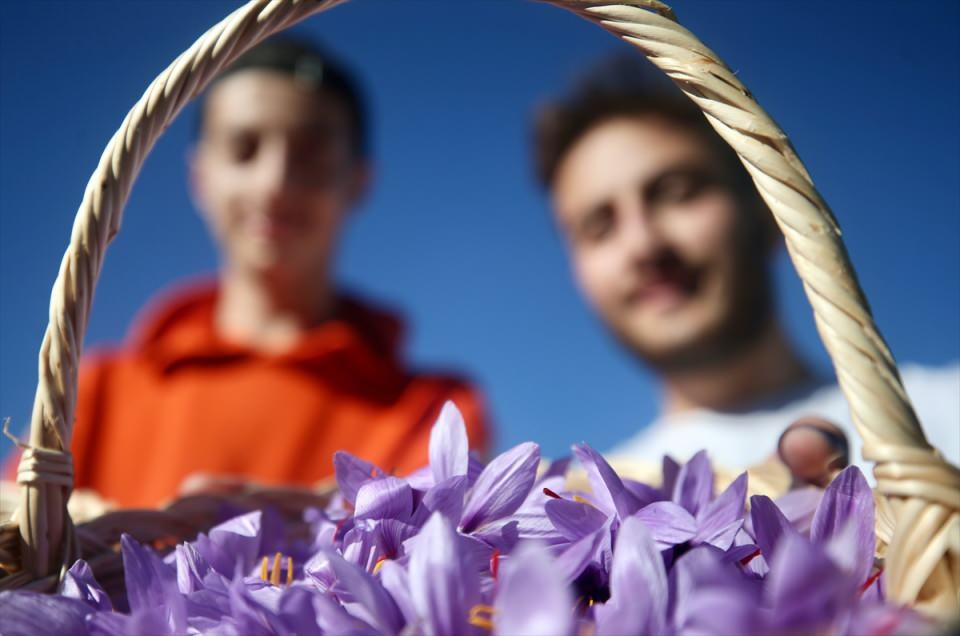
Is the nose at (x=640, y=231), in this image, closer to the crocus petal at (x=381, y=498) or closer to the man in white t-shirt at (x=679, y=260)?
the man in white t-shirt at (x=679, y=260)

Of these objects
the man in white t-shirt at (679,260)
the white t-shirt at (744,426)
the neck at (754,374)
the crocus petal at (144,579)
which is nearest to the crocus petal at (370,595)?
the crocus petal at (144,579)

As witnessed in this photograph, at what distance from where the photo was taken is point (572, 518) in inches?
12.6

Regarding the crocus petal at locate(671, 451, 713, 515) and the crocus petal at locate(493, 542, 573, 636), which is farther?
the crocus petal at locate(671, 451, 713, 515)

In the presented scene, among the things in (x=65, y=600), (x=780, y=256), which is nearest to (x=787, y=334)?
(x=780, y=256)

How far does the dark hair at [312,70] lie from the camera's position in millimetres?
1615

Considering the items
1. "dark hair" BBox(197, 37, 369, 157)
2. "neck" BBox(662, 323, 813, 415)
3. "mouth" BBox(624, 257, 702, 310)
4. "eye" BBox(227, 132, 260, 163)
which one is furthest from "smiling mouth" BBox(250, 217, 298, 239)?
"neck" BBox(662, 323, 813, 415)

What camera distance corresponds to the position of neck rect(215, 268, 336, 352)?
5.72ft

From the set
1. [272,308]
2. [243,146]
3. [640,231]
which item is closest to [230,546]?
[640,231]

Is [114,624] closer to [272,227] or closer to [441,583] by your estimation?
[441,583]

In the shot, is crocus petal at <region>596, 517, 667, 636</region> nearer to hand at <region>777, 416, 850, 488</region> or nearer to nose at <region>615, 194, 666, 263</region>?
hand at <region>777, 416, 850, 488</region>

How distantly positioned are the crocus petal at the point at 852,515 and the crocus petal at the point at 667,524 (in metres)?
0.05

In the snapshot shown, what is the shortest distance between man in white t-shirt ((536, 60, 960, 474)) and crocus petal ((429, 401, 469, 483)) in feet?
3.40

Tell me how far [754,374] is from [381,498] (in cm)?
145

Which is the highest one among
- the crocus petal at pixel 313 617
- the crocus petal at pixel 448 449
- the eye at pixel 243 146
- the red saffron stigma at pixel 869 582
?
the eye at pixel 243 146
